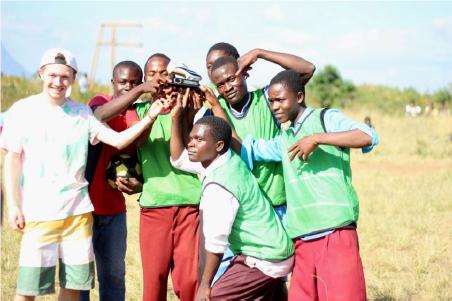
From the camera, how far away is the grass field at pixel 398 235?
5.31 meters

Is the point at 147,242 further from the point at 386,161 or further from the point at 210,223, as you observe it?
the point at 386,161

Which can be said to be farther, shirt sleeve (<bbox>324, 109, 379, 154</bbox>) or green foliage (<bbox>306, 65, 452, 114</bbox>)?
green foliage (<bbox>306, 65, 452, 114</bbox>)

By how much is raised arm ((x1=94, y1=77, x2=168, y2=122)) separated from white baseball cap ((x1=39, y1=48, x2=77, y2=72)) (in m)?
0.37

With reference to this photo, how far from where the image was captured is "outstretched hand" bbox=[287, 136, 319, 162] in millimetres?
3262

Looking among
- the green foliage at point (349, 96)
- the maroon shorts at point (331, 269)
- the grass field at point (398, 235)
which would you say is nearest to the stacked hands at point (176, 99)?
the maroon shorts at point (331, 269)

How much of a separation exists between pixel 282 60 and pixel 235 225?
3.95ft

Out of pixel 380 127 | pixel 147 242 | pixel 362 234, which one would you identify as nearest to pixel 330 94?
pixel 380 127

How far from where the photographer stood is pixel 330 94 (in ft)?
92.8

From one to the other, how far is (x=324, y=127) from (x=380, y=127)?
Result: 1879 cm

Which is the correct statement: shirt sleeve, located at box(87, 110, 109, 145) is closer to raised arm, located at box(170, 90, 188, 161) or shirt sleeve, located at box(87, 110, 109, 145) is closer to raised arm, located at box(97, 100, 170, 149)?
raised arm, located at box(97, 100, 170, 149)

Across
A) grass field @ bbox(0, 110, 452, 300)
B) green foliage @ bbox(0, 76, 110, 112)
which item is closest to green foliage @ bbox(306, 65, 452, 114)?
grass field @ bbox(0, 110, 452, 300)

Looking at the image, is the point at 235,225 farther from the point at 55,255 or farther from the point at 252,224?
the point at 55,255

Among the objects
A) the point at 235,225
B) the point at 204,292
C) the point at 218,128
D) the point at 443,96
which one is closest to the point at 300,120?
the point at 218,128

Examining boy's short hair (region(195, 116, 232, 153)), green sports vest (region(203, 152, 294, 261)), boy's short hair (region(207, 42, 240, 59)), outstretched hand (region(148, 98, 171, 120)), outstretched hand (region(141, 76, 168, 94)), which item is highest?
boy's short hair (region(207, 42, 240, 59))
